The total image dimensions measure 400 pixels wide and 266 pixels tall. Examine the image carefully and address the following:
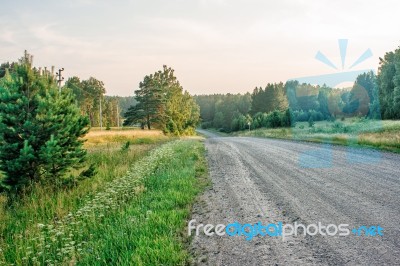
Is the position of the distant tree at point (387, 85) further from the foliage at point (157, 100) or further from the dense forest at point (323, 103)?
the foliage at point (157, 100)

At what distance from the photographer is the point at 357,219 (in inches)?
210

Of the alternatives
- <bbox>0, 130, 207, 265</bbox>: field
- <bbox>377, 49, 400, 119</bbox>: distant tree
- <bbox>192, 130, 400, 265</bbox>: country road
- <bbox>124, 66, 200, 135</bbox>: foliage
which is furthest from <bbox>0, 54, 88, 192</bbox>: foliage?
<bbox>377, 49, 400, 119</bbox>: distant tree

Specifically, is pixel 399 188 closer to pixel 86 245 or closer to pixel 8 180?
pixel 86 245

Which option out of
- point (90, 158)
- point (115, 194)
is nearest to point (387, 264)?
point (115, 194)

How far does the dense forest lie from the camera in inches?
1903

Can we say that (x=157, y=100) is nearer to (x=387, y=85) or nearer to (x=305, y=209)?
(x=387, y=85)

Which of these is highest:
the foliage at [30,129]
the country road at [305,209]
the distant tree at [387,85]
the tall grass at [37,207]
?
the distant tree at [387,85]

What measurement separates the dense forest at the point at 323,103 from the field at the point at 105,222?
130 feet

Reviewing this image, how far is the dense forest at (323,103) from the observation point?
159 feet

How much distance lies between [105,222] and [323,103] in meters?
76.7

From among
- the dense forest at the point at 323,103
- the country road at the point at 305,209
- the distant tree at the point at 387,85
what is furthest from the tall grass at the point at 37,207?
the distant tree at the point at 387,85

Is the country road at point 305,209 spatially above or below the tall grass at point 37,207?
above

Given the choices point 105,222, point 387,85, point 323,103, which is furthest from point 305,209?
point 323,103

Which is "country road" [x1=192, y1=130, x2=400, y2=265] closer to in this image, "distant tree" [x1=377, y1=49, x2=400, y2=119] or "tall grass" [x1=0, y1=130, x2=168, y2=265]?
"tall grass" [x1=0, y1=130, x2=168, y2=265]
